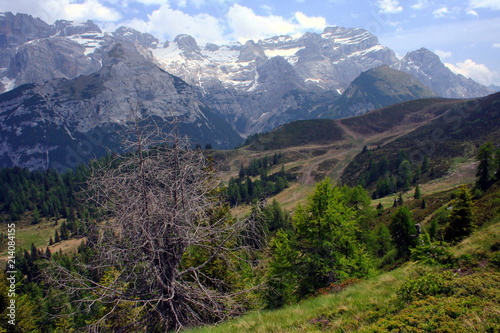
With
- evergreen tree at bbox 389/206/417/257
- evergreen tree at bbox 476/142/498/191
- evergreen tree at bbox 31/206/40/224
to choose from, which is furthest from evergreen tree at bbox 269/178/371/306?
evergreen tree at bbox 31/206/40/224

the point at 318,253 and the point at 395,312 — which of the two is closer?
the point at 395,312

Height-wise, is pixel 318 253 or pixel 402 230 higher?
pixel 318 253

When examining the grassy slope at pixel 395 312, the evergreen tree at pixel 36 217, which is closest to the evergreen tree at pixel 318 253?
the grassy slope at pixel 395 312

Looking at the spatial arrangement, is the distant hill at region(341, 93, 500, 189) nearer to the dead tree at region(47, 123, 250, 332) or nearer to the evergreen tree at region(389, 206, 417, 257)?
the evergreen tree at region(389, 206, 417, 257)

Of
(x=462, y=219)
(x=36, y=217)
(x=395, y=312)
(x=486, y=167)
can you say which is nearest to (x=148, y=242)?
(x=395, y=312)

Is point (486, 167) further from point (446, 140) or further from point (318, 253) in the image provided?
point (446, 140)

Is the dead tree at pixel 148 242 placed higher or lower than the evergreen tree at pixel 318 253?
higher

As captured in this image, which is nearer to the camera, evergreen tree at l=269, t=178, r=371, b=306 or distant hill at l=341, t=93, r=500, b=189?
evergreen tree at l=269, t=178, r=371, b=306

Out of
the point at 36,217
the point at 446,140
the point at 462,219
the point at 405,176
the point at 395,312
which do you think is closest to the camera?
the point at 395,312

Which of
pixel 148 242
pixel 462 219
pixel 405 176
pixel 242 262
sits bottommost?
pixel 405 176

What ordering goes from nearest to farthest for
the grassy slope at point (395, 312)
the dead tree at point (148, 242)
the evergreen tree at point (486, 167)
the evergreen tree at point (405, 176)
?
the grassy slope at point (395, 312)
the dead tree at point (148, 242)
the evergreen tree at point (486, 167)
the evergreen tree at point (405, 176)

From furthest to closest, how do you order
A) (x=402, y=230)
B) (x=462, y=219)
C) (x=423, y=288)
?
(x=402, y=230) < (x=462, y=219) < (x=423, y=288)

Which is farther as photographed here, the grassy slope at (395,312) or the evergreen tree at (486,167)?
the evergreen tree at (486,167)

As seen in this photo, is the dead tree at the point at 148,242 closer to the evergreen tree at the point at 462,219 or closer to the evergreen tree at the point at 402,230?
the evergreen tree at the point at 462,219
